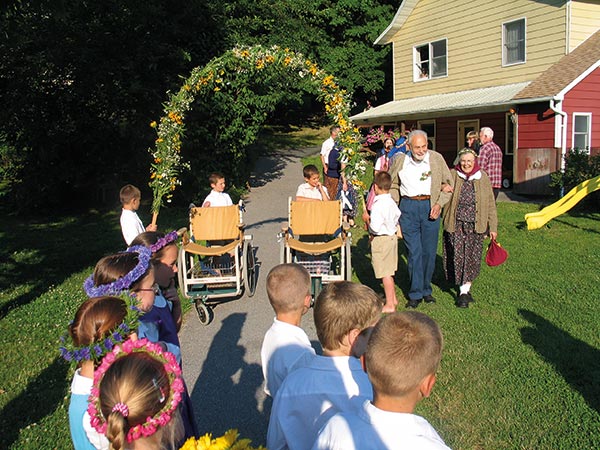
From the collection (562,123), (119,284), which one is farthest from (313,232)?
(562,123)

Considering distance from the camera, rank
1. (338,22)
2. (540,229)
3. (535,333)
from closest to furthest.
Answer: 1. (535,333)
2. (540,229)
3. (338,22)

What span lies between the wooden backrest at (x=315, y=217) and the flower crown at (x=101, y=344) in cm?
510

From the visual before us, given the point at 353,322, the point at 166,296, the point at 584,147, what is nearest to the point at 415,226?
the point at 166,296

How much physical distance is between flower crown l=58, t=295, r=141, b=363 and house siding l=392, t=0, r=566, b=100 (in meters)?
17.8

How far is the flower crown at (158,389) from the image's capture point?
2098mm

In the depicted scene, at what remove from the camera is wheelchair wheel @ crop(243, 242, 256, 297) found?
24.4 feet

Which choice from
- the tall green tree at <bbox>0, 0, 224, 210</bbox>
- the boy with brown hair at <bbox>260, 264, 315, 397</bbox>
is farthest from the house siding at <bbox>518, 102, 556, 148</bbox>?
the boy with brown hair at <bbox>260, 264, 315, 397</bbox>

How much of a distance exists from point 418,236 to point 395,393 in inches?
188

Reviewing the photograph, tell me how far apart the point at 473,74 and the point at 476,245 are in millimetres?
15412

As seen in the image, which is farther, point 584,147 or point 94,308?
point 584,147

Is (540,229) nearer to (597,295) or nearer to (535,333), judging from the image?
(597,295)

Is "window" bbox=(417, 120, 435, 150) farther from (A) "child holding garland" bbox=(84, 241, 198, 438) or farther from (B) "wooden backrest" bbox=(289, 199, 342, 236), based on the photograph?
(A) "child holding garland" bbox=(84, 241, 198, 438)

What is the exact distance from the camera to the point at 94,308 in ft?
8.95

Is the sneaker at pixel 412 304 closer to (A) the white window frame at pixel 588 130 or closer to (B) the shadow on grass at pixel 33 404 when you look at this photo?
(B) the shadow on grass at pixel 33 404
